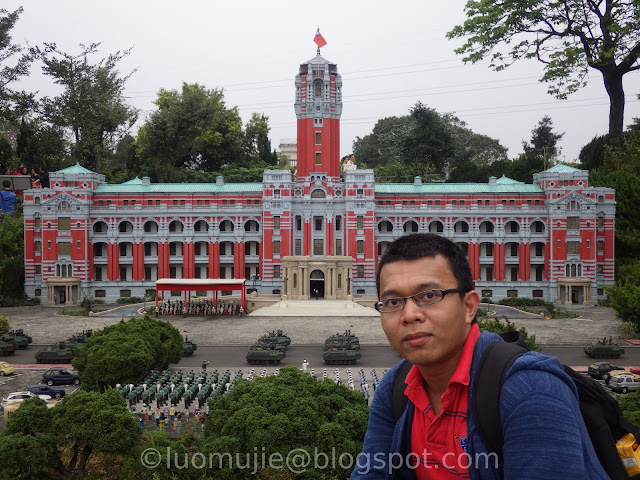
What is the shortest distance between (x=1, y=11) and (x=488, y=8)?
5609cm

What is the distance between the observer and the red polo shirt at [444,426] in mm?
4500

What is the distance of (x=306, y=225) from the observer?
71.6 meters

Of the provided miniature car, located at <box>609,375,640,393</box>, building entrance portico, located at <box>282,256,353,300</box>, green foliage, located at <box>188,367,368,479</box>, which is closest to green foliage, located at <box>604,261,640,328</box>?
miniature car, located at <box>609,375,640,393</box>

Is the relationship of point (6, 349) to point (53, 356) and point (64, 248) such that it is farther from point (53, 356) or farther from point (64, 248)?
point (64, 248)

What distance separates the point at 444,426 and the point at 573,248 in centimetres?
6908

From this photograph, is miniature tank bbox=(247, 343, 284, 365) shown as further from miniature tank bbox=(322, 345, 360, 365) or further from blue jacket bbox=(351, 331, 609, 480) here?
blue jacket bbox=(351, 331, 609, 480)

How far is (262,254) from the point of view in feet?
234

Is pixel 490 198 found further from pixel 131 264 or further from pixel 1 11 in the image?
pixel 1 11

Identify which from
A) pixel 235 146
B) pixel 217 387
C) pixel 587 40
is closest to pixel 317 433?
pixel 217 387

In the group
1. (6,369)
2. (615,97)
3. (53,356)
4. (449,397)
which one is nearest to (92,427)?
(449,397)

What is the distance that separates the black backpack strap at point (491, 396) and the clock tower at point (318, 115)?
6881cm

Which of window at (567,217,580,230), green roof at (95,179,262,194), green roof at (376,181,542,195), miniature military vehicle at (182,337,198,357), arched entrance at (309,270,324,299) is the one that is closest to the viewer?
miniature military vehicle at (182,337,198,357)

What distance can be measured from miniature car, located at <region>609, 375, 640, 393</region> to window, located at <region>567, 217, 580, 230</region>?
40.1 metres

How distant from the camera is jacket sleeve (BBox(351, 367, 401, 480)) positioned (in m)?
4.89
